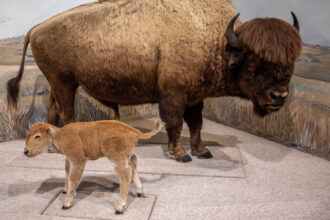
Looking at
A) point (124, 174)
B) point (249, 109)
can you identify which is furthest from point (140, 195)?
point (249, 109)

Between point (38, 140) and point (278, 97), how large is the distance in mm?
1671

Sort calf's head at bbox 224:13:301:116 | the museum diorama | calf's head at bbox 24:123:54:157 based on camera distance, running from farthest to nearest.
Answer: calf's head at bbox 224:13:301:116 < the museum diorama < calf's head at bbox 24:123:54:157

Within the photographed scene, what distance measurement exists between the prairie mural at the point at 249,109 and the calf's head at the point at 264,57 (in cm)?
81

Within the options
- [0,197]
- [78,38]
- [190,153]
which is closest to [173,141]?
[190,153]

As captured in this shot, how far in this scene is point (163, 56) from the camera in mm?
2664

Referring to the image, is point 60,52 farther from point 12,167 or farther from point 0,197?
point 0,197

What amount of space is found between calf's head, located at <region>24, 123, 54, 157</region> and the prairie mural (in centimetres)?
188

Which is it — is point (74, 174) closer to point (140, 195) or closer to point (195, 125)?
point (140, 195)

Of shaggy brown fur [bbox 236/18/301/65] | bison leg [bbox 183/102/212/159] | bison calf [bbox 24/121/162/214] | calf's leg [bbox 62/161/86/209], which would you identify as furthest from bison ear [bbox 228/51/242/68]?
calf's leg [bbox 62/161/86/209]

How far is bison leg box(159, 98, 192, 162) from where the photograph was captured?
274 centimetres

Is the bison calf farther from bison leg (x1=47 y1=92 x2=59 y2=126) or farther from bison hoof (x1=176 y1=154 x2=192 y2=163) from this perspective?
bison leg (x1=47 y1=92 x2=59 y2=126)

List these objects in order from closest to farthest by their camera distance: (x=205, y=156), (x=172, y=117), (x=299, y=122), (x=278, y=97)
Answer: (x=278, y=97) < (x=172, y=117) < (x=205, y=156) < (x=299, y=122)

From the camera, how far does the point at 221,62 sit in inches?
104

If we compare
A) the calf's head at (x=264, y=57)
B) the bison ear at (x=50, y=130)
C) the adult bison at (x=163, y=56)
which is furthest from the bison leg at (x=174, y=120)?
the bison ear at (x=50, y=130)
